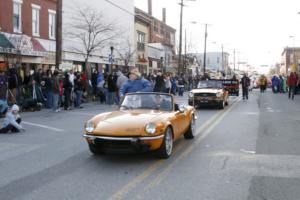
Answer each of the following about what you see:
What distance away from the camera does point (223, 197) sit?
5953 millimetres

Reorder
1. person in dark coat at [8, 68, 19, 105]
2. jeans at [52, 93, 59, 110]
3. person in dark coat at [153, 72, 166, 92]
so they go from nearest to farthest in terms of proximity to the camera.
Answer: person in dark coat at [8, 68, 19, 105] → jeans at [52, 93, 59, 110] → person in dark coat at [153, 72, 166, 92]

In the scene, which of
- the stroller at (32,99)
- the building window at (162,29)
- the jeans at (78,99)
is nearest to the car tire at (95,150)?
the stroller at (32,99)

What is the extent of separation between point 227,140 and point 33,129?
18.6 feet

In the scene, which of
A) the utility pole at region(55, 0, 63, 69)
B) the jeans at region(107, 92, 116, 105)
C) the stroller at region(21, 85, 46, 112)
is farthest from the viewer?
the jeans at region(107, 92, 116, 105)

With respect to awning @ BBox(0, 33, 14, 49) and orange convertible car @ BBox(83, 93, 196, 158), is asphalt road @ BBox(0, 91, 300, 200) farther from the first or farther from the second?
awning @ BBox(0, 33, 14, 49)

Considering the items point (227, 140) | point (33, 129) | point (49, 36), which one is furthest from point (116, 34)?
point (227, 140)

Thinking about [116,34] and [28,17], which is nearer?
[28,17]

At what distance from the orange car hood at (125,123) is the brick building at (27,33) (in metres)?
15.0

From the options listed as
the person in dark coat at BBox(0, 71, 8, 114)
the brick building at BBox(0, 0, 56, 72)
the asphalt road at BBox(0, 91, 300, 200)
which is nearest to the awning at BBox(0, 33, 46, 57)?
the brick building at BBox(0, 0, 56, 72)

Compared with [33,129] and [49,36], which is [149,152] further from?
[49,36]

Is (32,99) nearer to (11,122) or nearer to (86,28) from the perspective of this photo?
(11,122)

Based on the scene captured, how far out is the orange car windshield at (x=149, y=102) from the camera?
9.59m

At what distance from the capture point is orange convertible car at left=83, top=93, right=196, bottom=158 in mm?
7930

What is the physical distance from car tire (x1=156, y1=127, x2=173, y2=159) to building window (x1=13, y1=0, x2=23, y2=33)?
795 inches
